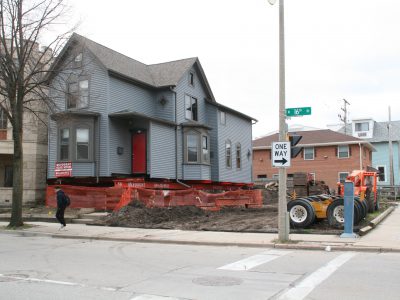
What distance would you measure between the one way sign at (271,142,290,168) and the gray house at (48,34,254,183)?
11.7 metres

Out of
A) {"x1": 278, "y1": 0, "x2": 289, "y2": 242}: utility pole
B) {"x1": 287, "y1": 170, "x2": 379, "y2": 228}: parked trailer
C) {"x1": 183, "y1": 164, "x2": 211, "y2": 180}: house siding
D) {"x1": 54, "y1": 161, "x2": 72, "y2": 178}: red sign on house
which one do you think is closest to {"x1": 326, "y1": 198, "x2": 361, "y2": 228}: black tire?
{"x1": 287, "y1": 170, "x2": 379, "y2": 228}: parked trailer

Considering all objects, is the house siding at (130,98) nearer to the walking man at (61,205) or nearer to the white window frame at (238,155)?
the white window frame at (238,155)

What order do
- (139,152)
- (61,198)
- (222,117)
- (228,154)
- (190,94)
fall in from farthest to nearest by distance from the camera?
1. (228,154)
2. (222,117)
3. (190,94)
4. (139,152)
5. (61,198)

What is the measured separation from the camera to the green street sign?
44.0 ft

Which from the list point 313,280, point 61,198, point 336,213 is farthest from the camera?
point 61,198

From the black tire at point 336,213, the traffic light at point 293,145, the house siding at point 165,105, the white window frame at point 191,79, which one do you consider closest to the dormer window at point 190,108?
the white window frame at point 191,79

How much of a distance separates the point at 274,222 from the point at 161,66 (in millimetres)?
17813

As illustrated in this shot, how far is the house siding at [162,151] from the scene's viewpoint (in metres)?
27.4

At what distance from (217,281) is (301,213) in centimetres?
867

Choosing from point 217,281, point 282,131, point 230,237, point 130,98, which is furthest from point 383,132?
point 217,281

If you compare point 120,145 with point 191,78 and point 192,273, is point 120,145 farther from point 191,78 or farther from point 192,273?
point 192,273

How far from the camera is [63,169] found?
26.3 m

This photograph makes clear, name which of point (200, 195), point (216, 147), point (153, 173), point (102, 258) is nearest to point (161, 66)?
point (216, 147)

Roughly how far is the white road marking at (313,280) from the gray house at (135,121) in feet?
48.8
